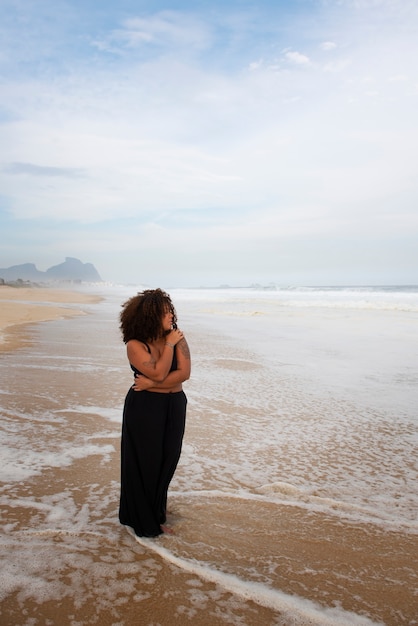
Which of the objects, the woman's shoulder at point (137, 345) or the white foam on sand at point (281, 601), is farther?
the woman's shoulder at point (137, 345)

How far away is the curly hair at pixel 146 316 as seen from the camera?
3721 mm

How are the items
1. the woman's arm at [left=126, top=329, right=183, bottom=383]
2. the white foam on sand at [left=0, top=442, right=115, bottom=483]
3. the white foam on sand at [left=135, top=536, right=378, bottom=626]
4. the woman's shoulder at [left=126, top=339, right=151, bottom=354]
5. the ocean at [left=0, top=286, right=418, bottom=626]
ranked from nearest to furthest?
the white foam on sand at [left=135, top=536, right=378, bottom=626] → the ocean at [left=0, top=286, right=418, bottom=626] → the woman's arm at [left=126, top=329, right=183, bottom=383] → the woman's shoulder at [left=126, top=339, right=151, bottom=354] → the white foam on sand at [left=0, top=442, right=115, bottom=483]

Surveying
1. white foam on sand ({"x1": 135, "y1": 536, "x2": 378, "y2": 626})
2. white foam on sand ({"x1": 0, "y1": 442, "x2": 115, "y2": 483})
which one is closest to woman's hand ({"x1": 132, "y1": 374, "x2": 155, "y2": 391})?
white foam on sand ({"x1": 135, "y1": 536, "x2": 378, "y2": 626})

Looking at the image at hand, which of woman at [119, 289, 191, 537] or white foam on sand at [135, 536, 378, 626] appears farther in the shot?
woman at [119, 289, 191, 537]

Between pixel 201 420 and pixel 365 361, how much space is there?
630 cm

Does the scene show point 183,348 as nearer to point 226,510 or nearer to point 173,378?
point 173,378

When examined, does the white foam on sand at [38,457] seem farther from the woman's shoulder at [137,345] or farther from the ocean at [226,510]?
the woman's shoulder at [137,345]

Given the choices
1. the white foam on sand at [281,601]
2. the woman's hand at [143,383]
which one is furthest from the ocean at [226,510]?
the woman's hand at [143,383]

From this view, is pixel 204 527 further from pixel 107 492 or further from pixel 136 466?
pixel 107 492

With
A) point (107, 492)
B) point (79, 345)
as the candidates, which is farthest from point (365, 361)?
point (107, 492)

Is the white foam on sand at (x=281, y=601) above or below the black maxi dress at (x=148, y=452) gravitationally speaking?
below

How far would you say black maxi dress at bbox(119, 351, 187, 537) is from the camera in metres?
3.68

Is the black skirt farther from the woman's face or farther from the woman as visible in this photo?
the woman's face

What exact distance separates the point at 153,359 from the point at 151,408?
38 centimetres
